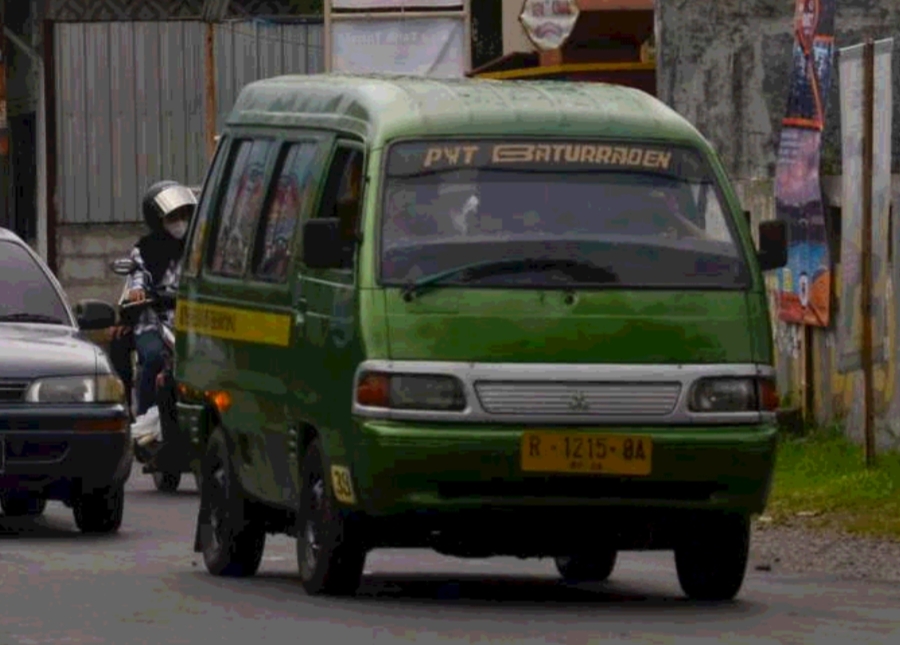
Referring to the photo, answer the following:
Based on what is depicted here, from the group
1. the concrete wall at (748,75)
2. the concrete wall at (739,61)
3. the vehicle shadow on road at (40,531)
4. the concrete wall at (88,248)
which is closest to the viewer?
the vehicle shadow on road at (40,531)

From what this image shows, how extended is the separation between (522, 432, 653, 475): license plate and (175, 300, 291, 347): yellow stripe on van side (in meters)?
1.52

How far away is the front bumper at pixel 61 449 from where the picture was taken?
1620cm

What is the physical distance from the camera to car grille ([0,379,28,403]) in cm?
1619

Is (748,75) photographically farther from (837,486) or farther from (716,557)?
(716,557)

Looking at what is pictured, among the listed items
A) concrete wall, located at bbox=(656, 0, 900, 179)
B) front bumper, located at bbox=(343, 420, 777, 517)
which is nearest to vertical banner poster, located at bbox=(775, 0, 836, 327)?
concrete wall, located at bbox=(656, 0, 900, 179)

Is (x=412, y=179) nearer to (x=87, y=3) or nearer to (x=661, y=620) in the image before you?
(x=661, y=620)

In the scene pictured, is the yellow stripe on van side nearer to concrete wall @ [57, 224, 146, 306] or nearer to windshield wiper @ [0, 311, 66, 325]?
windshield wiper @ [0, 311, 66, 325]

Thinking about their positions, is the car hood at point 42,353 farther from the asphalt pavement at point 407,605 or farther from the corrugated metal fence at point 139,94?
the corrugated metal fence at point 139,94

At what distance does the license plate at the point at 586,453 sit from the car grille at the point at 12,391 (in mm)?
4747

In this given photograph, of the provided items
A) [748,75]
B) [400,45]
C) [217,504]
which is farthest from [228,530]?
[400,45]

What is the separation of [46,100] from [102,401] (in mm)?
24516

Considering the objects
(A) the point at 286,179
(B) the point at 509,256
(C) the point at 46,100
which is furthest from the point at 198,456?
(C) the point at 46,100

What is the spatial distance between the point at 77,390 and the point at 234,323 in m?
2.59

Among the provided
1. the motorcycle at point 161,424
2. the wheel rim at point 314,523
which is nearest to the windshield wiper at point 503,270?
the wheel rim at point 314,523
